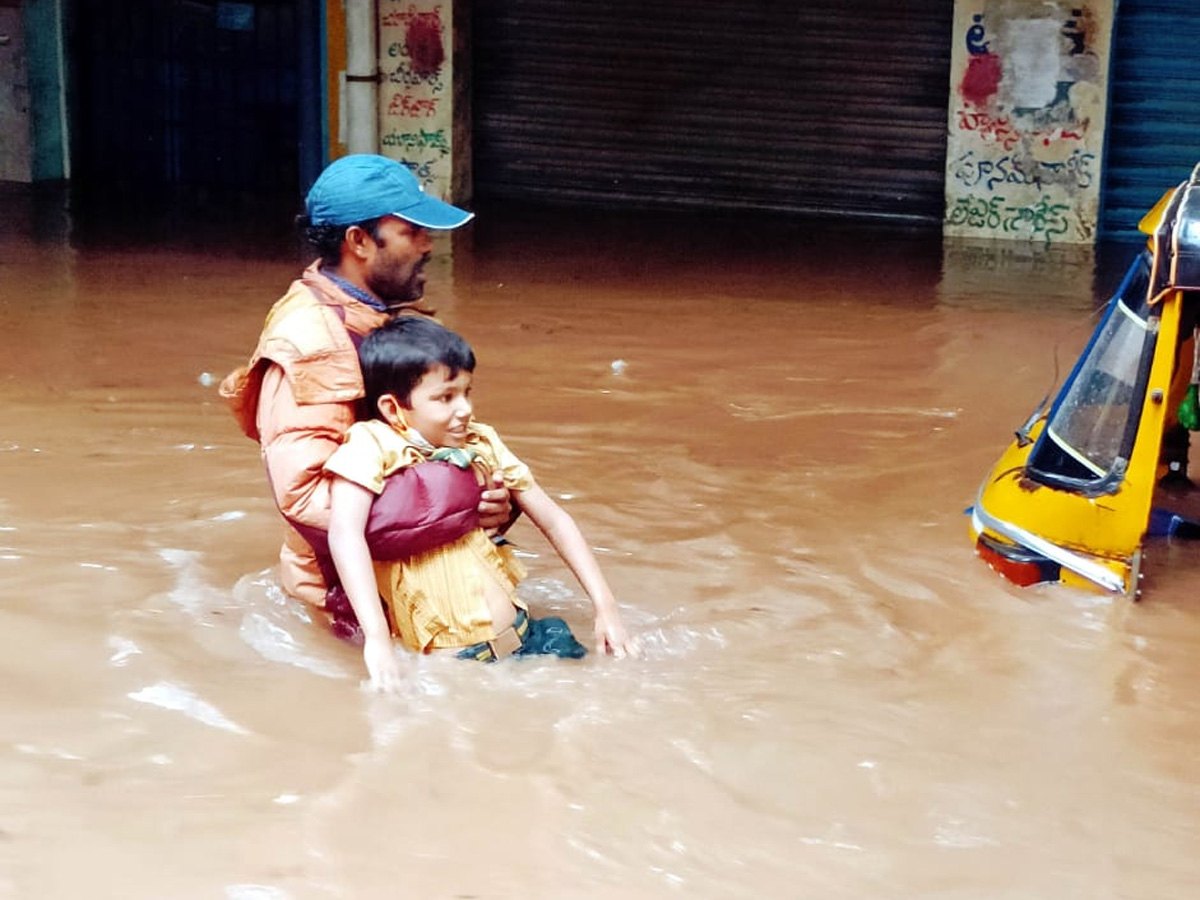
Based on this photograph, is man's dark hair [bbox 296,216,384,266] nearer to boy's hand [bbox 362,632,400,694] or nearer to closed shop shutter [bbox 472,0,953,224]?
boy's hand [bbox 362,632,400,694]

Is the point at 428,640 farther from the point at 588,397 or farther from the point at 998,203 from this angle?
the point at 998,203

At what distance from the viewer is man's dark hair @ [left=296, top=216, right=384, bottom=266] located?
4.02m

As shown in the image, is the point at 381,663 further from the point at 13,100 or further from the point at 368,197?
the point at 13,100

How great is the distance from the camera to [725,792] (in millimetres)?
3562

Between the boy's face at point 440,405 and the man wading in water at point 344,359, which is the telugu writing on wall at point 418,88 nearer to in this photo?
the man wading in water at point 344,359

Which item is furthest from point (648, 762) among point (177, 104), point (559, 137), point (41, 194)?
point (177, 104)

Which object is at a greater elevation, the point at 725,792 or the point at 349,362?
the point at 349,362

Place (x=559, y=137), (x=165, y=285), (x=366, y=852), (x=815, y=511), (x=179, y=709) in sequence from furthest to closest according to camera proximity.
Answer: (x=559, y=137), (x=165, y=285), (x=815, y=511), (x=179, y=709), (x=366, y=852)

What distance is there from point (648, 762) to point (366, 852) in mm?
729

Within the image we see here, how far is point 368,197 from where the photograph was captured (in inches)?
156

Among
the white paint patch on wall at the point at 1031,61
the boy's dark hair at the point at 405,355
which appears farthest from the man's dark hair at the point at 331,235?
the white paint patch on wall at the point at 1031,61

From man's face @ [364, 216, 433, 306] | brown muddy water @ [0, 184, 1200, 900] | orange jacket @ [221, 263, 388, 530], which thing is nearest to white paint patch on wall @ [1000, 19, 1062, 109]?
brown muddy water @ [0, 184, 1200, 900]

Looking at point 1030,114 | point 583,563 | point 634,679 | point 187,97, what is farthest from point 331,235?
point 187,97

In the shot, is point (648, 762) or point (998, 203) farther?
point (998, 203)
